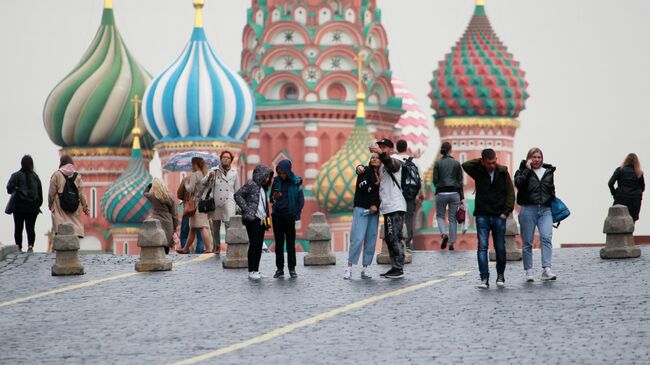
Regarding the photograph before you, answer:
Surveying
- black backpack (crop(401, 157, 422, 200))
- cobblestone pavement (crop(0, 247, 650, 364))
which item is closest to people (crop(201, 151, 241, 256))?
cobblestone pavement (crop(0, 247, 650, 364))

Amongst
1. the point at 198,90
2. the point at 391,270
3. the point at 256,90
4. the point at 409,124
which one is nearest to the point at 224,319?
the point at 391,270

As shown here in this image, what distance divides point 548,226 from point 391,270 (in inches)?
74.3

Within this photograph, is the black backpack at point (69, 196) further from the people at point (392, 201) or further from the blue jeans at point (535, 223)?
the blue jeans at point (535, 223)

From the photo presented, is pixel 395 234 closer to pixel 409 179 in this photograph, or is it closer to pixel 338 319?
pixel 409 179

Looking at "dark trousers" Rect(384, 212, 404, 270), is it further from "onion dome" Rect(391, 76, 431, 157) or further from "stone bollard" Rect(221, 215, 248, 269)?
"onion dome" Rect(391, 76, 431, 157)

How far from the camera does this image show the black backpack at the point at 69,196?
25.1 meters

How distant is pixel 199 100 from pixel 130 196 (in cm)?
662

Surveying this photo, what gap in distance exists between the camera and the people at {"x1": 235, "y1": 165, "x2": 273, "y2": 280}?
2058cm

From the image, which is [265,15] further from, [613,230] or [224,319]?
[224,319]

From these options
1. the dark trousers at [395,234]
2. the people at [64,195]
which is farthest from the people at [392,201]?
the people at [64,195]

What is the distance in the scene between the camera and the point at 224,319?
16.8 meters

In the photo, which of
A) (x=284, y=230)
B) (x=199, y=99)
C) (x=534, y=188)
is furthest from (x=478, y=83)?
(x=534, y=188)

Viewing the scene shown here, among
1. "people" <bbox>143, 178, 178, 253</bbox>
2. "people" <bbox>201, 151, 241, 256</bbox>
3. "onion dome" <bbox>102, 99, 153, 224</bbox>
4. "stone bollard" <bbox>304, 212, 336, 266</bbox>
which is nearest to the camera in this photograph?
"stone bollard" <bbox>304, 212, 336, 266</bbox>

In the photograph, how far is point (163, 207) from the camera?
25.0m
